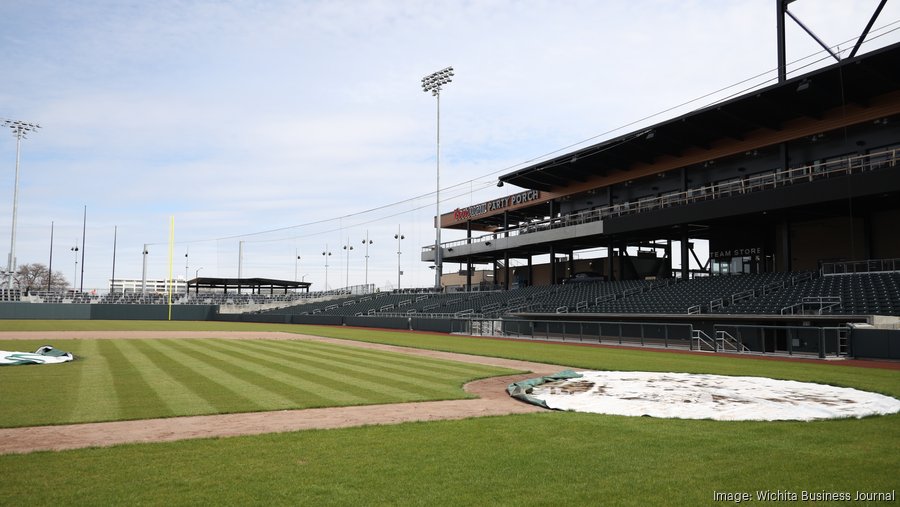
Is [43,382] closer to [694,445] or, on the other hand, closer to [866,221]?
[694,445]

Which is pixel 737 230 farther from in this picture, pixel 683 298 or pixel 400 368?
pixel 400 368

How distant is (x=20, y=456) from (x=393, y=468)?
14.5ft

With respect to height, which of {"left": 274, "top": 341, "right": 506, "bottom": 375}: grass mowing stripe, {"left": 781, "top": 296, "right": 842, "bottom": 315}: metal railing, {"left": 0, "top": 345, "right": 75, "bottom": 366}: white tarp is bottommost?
{"left": 274, "top": 341, "right": 506, "bottom": 375}: grass mowing stripe

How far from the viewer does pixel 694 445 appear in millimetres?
7523

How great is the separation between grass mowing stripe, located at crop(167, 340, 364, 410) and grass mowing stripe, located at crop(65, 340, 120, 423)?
2547 mm

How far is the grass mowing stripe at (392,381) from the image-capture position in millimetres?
12478

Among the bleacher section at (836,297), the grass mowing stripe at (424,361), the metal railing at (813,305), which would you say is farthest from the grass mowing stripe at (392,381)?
the bleacher section at (836,297)

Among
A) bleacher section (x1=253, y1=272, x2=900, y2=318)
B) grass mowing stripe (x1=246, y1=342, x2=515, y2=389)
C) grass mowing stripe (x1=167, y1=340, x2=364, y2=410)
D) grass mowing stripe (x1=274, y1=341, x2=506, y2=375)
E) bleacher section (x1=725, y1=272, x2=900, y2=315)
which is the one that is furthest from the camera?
bleacher section (x1=253, y1=272, x2=900, y2=318)

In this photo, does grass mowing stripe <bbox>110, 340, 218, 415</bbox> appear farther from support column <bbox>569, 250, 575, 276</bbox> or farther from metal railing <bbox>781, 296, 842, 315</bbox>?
support column <bbox>569, 250, 575, 276</bbox>

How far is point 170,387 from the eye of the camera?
13.0 m

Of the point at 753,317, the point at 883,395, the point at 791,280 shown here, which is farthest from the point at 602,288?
the point at 883,395

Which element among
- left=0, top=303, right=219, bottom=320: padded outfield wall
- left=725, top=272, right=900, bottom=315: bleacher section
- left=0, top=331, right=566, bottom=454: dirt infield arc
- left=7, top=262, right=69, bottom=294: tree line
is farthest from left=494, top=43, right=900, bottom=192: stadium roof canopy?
left=7, top=262, right=69, bottom=294: tree line

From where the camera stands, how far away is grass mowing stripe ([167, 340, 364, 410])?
36.4ft


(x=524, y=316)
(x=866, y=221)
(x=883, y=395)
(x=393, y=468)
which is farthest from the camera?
(x=524, y=316)
